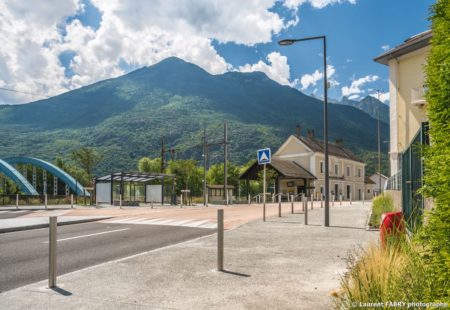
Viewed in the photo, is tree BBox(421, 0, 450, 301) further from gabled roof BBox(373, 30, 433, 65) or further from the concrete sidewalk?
gabled roof BBox(373, 30, 433, 65)

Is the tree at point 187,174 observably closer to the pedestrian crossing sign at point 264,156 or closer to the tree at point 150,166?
the tree at point 150,166

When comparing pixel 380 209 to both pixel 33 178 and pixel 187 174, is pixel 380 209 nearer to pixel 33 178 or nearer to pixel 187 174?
pixel 33 178

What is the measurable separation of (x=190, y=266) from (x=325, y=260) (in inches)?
98.1

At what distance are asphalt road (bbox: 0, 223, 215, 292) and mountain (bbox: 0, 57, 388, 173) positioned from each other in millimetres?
88848

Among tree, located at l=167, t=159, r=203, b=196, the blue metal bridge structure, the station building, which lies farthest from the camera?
tree, located at l=167, t=159, r=203, b=196

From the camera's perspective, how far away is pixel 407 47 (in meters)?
26.3

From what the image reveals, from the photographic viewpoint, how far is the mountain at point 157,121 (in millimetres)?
116875

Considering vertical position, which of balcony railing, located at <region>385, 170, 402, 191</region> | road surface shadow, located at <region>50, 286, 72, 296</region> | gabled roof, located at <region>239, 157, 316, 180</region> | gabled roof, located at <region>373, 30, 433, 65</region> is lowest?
road surface shadow, located at <region>50, 286, 72, 296</region>

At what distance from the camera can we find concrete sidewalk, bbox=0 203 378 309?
16.2ft

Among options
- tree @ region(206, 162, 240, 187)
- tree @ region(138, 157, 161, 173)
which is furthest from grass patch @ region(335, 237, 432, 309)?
tree @ region(138, 157, 161, 173)

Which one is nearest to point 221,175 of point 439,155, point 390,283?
point 390,283

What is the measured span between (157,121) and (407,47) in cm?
11378

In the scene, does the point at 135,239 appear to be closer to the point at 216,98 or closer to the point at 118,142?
the point at 118,142

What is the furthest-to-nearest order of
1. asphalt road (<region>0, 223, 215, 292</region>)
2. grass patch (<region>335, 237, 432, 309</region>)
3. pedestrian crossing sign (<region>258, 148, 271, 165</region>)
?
1. pedestrian crossing sign (<region>258, 148, 271, 165</region>)
2. asphalt road (<region>0, 223, 215, 292</region>)
3. grass patch (<region>335, 237, 432, 309</region>)
